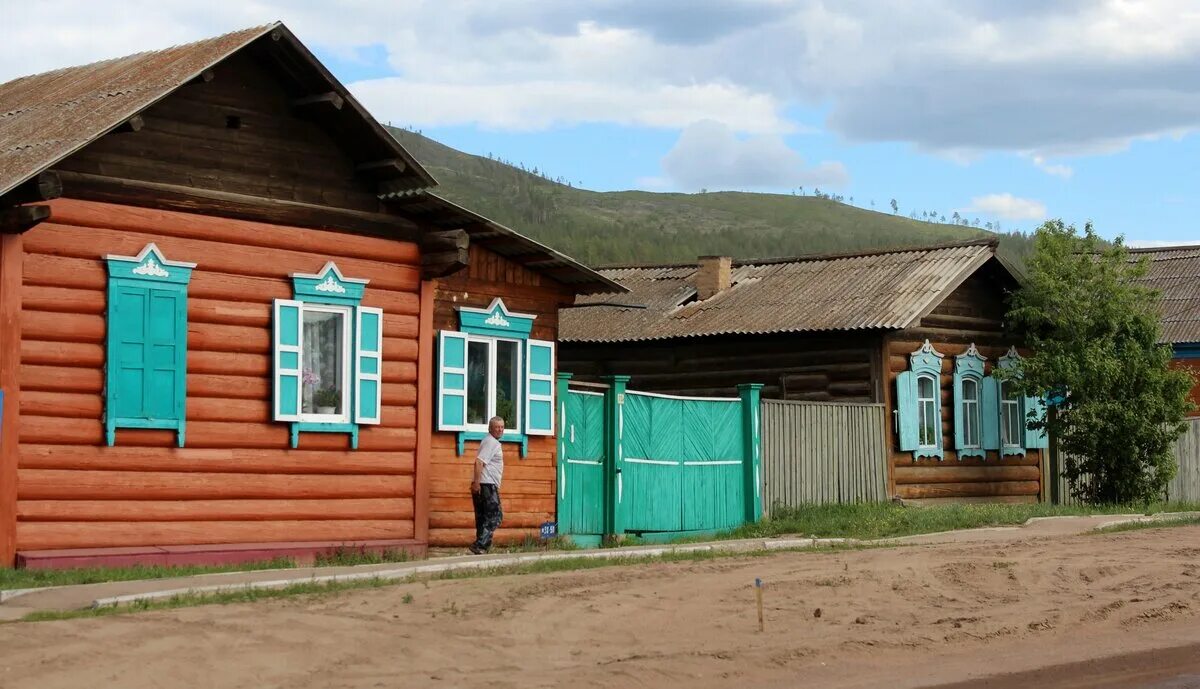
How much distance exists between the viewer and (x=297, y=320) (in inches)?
637

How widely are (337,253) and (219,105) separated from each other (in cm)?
198

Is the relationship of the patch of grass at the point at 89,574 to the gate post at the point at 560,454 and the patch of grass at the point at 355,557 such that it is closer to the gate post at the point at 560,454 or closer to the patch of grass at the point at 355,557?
the patch of grass at the point at 355,557

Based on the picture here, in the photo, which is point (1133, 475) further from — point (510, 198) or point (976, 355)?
point (510, 198)

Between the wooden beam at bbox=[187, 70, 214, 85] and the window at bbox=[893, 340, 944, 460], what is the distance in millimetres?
13411

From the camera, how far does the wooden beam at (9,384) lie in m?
13.9

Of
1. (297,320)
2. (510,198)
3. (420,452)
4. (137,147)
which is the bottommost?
(420,452)

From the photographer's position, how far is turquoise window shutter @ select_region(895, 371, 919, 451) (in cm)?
2506

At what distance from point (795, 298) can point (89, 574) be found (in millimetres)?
15896

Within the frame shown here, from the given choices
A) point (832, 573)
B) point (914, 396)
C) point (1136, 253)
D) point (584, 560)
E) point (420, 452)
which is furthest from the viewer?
point (1136, 253)

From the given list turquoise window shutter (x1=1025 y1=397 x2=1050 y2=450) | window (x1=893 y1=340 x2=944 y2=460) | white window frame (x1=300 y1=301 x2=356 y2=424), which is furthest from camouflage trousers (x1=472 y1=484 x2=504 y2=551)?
turquoise window shutter (x1=1025 y1=397 x2=1050 y2=450)

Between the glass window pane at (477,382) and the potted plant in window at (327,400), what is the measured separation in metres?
2.01

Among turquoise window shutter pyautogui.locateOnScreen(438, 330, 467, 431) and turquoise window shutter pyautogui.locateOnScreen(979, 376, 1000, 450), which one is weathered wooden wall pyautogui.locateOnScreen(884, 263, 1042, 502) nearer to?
turquoise window shutter pyautogui.locateOnScreen(979, 376, 1000, 450)

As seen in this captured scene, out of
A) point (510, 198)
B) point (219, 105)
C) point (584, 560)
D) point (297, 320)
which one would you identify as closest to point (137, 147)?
point (219, 105)

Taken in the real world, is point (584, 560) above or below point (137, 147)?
below
